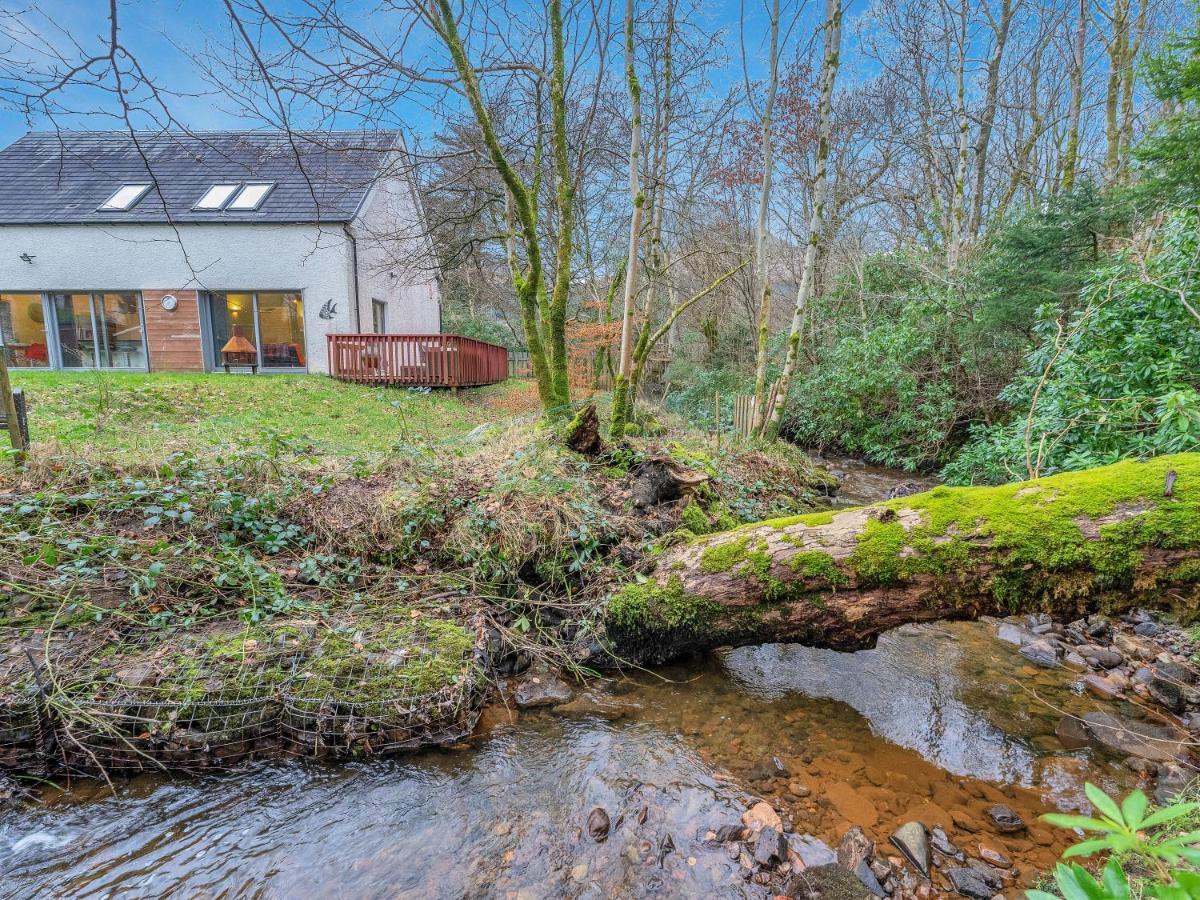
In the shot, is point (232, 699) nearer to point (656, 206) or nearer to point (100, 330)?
point (656, 206)

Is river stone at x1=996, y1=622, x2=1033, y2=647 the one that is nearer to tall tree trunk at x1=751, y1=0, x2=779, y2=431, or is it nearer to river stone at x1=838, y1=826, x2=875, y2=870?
river stone at x1=838, y1=826, x2=875, y2=870

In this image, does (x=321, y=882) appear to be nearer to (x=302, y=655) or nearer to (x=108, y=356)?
(x=302, y=655)

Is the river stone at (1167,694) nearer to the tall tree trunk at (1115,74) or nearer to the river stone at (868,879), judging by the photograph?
the river stone at (868,879)

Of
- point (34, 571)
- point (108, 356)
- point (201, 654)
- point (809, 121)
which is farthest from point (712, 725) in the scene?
point (108, 356)

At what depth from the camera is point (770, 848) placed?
7.45 ft

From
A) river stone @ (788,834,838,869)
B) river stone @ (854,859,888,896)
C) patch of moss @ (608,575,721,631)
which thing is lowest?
river stone @ (788,834,838,869)

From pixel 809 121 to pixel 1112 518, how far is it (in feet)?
35.2

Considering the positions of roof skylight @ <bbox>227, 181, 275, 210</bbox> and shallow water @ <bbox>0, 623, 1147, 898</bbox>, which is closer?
shallow water @ <bbox>0, 623, 1147, 898</bbox>

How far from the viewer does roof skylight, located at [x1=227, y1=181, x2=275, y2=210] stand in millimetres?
13055

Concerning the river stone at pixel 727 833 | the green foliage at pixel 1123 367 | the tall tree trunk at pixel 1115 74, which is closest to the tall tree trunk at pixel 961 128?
the tall tree trunk at pixel 1115 74

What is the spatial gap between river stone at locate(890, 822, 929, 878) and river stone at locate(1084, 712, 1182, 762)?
141 centimetres

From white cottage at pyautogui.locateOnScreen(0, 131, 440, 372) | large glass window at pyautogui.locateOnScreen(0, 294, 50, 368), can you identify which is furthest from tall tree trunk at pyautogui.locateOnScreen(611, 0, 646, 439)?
large glass window at pyautogui.locateOnScreen(0, 294, 50, 368)

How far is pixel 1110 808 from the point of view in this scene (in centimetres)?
86

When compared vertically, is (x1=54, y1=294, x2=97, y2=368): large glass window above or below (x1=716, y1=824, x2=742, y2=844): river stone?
above
